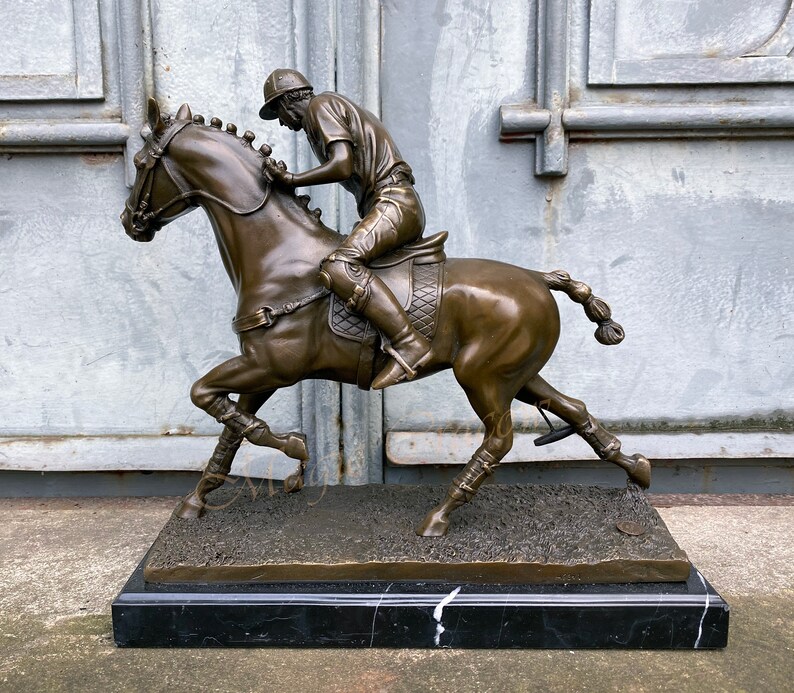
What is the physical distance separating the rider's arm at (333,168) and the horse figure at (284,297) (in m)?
0.15

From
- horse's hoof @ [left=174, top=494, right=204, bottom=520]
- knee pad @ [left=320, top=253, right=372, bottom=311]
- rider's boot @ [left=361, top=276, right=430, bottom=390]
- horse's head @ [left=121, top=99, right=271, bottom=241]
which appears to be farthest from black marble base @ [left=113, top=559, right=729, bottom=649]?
horse's head @ [left=121, top=99, right=271, bottom=241]

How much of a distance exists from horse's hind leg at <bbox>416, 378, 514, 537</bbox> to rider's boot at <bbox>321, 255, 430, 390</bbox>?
0.96 feet

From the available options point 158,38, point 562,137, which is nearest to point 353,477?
point 562,137

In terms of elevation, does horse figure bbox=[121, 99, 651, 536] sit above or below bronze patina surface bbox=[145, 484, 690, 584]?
above

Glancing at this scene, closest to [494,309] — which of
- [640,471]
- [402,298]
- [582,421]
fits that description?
[402,298]

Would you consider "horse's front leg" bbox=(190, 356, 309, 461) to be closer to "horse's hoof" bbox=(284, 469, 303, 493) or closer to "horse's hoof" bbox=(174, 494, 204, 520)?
"horse's hoof" bbox=(284, 469, 303, 493)

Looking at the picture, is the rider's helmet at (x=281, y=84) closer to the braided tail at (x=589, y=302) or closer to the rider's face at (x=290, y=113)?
the rider's face at (x=290, y=113)

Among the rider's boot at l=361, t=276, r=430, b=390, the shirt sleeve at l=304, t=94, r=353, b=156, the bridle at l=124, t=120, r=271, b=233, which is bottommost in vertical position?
the rider's boot at l=361, t=276, r=430, b=390

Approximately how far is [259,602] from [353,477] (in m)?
1.47

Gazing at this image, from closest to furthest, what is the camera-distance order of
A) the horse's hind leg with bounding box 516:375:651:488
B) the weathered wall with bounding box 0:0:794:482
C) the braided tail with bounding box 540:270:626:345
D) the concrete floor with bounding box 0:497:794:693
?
1. the concrete floor with bounding box 0:497:794:693
2. the braided tail with bounding box 540:270:626:345
3. the horse's hind leg with bounding box 516:375:651:488
4. the weathered wall with bounding box 0:0:794:482

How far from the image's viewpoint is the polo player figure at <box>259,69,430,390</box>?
2.45 metres

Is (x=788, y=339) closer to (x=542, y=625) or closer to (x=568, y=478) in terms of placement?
(x=568, y=478)

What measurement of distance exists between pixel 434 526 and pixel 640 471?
96cm

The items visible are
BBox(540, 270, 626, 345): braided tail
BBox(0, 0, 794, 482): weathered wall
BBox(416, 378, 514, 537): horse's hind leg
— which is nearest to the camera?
BBox(416, 378, 514, 537): horse's hind leg
